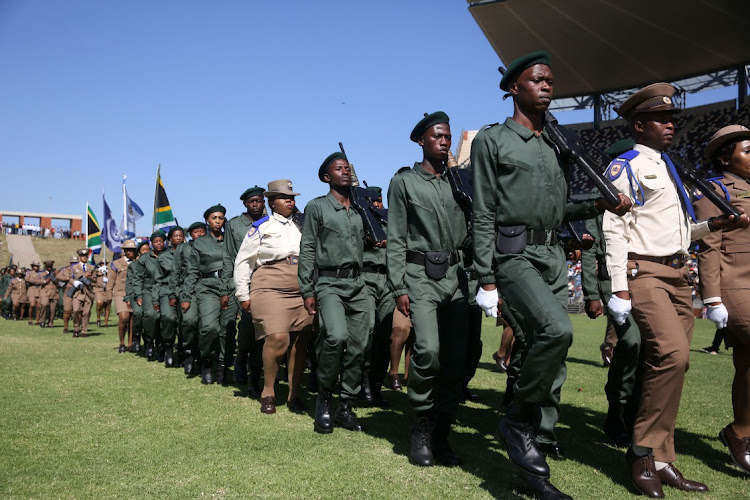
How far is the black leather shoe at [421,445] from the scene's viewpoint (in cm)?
445

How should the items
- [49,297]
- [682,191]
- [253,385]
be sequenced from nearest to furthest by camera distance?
[682,191]
[253,385]
[49,297]

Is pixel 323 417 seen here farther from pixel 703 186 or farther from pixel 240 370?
pixel 703 186

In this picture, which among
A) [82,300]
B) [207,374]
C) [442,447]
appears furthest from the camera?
[82,300]

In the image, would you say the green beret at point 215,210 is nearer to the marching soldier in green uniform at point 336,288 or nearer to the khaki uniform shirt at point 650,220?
the marching soldier in green uniform at point 336,288

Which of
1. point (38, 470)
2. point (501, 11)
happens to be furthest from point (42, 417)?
point (501, 11)

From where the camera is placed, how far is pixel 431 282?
4.74m

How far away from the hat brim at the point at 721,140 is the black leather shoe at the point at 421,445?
3.21 meters

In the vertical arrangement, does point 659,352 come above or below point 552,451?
above

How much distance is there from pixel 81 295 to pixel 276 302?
1197cm

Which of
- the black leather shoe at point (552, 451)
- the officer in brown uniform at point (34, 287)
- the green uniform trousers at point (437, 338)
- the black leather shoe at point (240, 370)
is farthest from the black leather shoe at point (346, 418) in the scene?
the officer in brown uniform at point (34, 287)

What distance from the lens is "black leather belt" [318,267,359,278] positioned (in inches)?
241

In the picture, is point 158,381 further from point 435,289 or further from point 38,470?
point 435,289

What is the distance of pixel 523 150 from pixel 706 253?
1850mm

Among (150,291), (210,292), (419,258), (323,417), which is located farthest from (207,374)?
(419,258)
